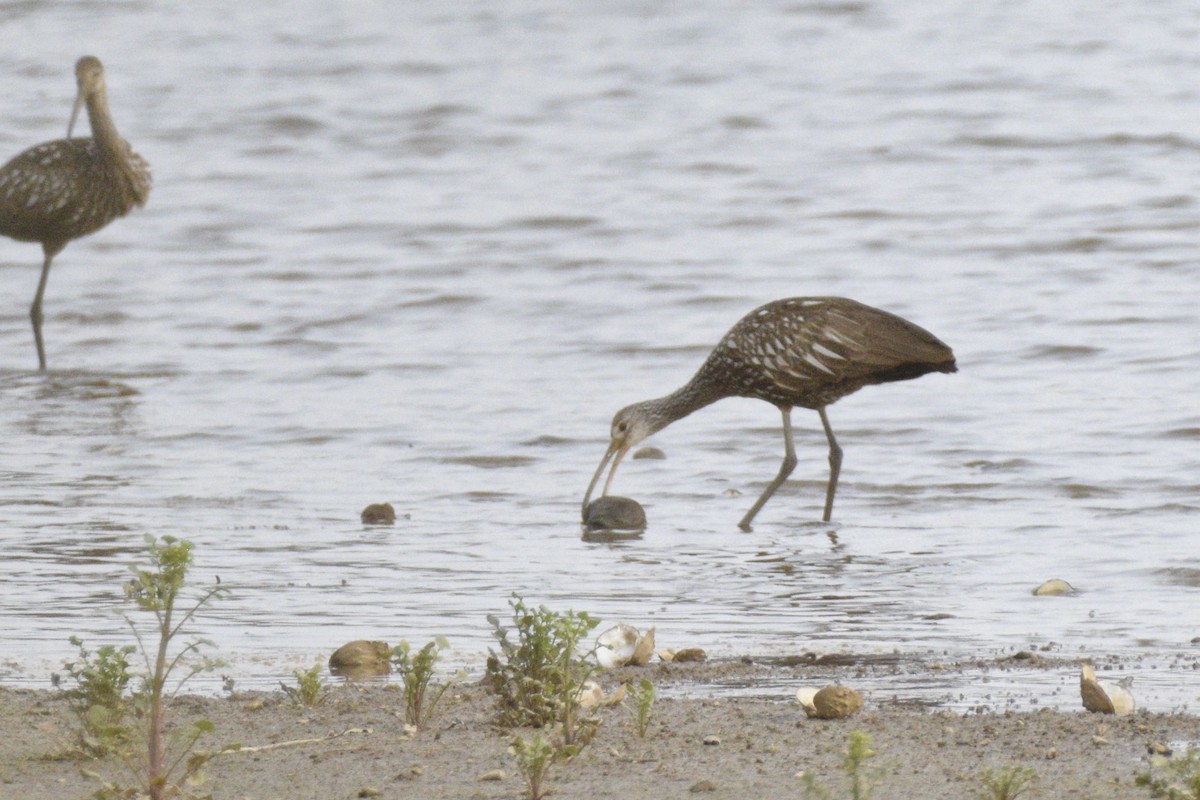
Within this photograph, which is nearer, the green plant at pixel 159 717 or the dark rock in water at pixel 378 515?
the green plant at pixel 159 717

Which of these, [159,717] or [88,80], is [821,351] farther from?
[88,80]

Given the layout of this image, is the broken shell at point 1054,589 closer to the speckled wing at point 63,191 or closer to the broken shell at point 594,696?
the broken shell at point 594,696

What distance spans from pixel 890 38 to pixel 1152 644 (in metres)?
20.1

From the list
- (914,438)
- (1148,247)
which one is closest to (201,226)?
(1148,247)

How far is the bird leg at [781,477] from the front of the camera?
8.80 meters

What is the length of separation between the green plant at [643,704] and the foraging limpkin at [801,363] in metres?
3.59

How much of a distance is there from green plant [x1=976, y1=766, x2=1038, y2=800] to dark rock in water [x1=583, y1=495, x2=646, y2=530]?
4.17 metres

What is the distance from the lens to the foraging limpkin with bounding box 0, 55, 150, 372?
A: 13.4m

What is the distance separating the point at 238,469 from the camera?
976cm

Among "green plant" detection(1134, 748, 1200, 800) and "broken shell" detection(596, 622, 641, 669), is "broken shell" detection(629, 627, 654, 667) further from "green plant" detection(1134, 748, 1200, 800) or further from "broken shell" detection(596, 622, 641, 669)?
"green plant" detection(1134, 748, 1200, 800)

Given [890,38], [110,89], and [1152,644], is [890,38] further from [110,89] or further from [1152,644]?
[1152,644]

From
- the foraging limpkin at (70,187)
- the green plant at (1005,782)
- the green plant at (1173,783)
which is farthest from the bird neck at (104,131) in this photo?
the green plant at (1173,783)

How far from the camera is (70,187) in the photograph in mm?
13438

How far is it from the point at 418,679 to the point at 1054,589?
2745 mm
